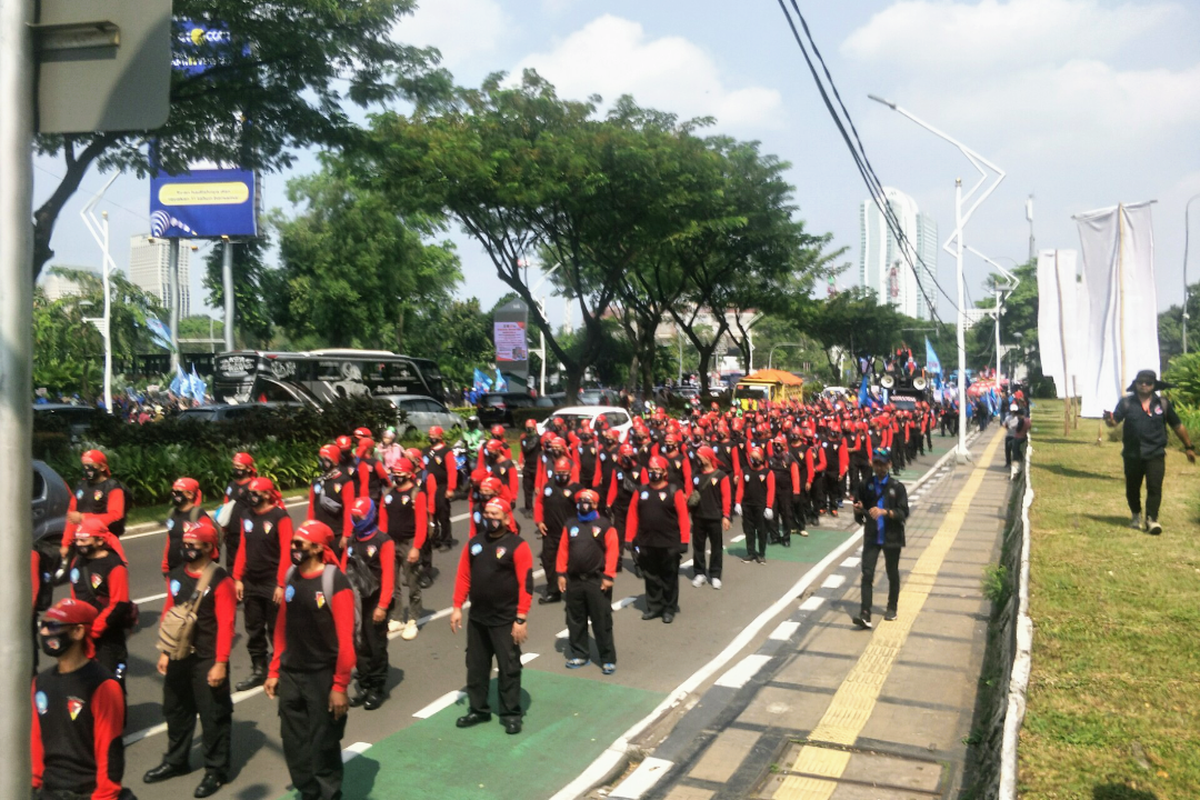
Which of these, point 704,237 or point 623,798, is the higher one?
point 704,237

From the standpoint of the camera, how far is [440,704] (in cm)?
786

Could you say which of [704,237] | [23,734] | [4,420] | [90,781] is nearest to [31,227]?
[4,420]

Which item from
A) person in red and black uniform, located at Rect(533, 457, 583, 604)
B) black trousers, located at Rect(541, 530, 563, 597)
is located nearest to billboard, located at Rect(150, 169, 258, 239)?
black trousers, located at Rect(541, 530, 563, 597)

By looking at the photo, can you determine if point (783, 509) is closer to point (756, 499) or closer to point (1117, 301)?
point (756, 499)

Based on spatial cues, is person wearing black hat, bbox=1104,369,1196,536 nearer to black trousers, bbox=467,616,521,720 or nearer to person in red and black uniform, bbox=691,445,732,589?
person in red and black uniform, bbox=691,445,732,589

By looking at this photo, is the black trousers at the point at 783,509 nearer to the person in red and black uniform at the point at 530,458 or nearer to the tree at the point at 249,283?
the person in red and black uniform at the point at 530,458

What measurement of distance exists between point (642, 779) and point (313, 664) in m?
2.32

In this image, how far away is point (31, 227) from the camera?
97.1 inches

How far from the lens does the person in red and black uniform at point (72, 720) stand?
447 centimetres

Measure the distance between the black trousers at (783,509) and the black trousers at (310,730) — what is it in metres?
10.4

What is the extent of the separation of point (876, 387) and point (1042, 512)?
27.6m

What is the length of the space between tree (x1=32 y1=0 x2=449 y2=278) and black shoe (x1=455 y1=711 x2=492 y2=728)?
1047cm

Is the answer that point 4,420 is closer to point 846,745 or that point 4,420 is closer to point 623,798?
point 623,798

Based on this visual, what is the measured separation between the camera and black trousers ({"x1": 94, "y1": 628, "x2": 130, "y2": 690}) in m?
5.85
